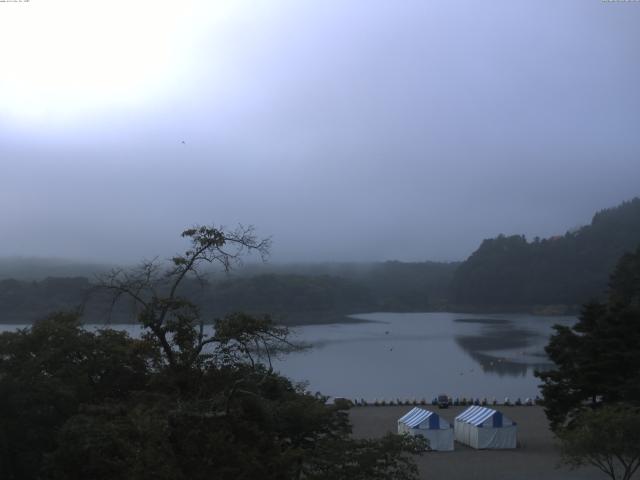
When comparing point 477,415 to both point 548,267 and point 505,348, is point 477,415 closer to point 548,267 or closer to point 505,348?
point 505,348

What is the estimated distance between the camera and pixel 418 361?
40.1m

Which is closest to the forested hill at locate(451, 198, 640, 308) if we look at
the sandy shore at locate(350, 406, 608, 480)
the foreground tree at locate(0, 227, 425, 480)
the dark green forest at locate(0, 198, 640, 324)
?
the dark green forest at locate(0, 198, 640, 324)

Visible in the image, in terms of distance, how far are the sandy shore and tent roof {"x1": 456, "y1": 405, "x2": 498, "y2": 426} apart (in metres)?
0.59

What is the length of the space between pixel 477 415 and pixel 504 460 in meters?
2.01

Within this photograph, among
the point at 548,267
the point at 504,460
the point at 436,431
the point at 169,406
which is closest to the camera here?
the point at 169,406

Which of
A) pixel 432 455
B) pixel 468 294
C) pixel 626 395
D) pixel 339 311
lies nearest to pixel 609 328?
pixel 626 395

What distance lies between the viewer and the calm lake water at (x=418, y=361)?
1159 inches

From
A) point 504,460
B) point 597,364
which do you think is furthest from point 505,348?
point 504,460

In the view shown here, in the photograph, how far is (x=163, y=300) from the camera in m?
6.99

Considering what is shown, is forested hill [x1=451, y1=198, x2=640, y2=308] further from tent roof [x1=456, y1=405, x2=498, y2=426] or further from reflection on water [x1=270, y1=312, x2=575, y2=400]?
tent roof [x1=456, y1=405, x2=498, y2=426]

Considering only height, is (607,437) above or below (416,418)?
above

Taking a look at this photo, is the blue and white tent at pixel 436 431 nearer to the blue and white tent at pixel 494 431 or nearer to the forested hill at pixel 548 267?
the blue and white tent at pixel 494 431

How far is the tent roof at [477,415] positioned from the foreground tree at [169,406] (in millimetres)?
7596

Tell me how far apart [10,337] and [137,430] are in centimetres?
470
